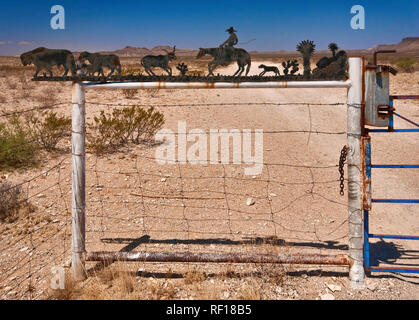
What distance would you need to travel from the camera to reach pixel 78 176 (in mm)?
3686

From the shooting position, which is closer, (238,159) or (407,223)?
(407,223)

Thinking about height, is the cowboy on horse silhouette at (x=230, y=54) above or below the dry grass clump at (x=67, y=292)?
above

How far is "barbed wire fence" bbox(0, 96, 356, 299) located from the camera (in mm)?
4406

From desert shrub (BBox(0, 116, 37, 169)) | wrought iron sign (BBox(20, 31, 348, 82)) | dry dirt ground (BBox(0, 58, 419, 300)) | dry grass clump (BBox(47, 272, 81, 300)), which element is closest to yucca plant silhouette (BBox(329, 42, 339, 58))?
wrought iron sign (BBox(20, 31, 348, 82))

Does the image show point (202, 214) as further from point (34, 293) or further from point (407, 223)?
point (407, 223)

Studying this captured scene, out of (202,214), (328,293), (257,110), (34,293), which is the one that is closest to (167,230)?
(202,214)

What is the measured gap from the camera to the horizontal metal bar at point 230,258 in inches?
139

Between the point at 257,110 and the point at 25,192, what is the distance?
10.1m

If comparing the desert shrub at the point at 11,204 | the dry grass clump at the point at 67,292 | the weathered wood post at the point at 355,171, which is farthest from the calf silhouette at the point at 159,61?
the desert shrub at the point at 11,204

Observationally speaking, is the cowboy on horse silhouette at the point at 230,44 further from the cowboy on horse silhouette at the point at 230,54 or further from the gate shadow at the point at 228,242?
the gate shadow at the point at 228,242

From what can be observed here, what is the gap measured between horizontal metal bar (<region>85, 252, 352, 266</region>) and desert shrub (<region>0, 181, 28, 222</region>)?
2.30 m

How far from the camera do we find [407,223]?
5.25 metres

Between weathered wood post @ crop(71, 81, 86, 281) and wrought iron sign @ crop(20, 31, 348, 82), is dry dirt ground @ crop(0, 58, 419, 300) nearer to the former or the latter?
weathered wood post @ crop(71, 81, 86, 281)

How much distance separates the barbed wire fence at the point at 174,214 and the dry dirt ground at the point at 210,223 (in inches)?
0.8
